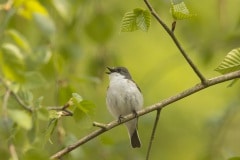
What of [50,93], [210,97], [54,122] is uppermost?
[50,93]

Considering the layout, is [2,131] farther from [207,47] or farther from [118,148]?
[207,47]

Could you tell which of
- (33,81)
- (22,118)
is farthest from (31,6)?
(22,118)

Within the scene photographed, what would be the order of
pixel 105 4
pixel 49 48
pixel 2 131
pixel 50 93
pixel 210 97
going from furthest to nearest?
pixel 210 97 < pixel 50 93 < pixel 105 4 < pixel 49 48 < pixel 2 131

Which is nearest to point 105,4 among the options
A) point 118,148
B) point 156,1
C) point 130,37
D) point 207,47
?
point 156,1

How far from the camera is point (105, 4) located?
21.4 ft

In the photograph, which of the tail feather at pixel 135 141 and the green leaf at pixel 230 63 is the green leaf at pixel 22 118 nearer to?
the green leaf at pixel 230 63

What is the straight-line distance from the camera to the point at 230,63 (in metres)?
3.28

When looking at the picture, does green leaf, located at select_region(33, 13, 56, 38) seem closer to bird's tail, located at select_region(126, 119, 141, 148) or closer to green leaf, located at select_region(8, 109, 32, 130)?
bird's tail, located at select_region(126, 119, 141, 148)

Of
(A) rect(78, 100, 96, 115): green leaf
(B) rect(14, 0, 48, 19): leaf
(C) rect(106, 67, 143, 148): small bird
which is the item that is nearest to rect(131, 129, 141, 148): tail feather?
(C) rect(106, 67, 143, 148): small bird

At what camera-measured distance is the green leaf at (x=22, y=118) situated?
275 cm

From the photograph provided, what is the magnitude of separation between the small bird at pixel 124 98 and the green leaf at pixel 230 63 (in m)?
2.17

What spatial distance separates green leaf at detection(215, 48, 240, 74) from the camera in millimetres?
3271

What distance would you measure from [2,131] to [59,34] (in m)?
2.55

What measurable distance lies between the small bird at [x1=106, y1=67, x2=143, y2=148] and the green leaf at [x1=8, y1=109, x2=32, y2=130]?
2.60 meters
